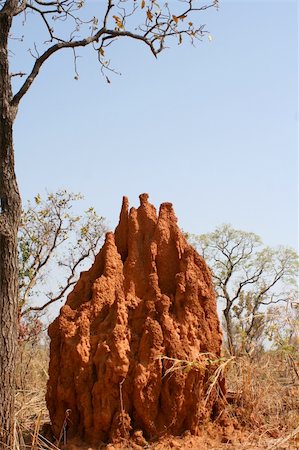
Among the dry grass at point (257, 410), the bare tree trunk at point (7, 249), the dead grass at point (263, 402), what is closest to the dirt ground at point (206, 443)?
the dry grass at point (257, 410)

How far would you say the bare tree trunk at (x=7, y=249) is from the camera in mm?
4867

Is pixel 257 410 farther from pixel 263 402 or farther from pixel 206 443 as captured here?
pixel 206 443

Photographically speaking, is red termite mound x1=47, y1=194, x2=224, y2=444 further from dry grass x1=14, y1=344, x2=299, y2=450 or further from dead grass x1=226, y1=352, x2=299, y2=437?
dead grass x1=226, y1=352, x2=299, y2=437

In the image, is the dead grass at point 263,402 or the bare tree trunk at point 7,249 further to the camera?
the dead grass at point 263,402

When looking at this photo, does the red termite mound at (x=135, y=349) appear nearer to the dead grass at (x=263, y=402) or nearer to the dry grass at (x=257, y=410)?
the dry grass at (x=257, y=410)

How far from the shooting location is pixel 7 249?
5.06 meters

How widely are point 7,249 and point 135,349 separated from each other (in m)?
1.43

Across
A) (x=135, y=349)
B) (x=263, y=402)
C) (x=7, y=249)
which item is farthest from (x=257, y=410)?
(x=7, y=249)

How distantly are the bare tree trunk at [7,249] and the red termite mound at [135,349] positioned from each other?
417 mm

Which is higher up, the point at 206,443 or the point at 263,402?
the point at 263,402

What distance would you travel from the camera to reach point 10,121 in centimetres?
520

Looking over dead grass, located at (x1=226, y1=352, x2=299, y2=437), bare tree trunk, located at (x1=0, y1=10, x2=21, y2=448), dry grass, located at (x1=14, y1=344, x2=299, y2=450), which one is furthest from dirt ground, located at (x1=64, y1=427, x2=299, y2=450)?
bare tree trunk, located at (x1=0, y1=10, x2=21, y2=448)

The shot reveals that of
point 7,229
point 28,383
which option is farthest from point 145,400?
point 28,383

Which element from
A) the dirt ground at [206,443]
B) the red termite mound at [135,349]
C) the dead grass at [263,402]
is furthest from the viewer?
the dead grass at [263,402]
